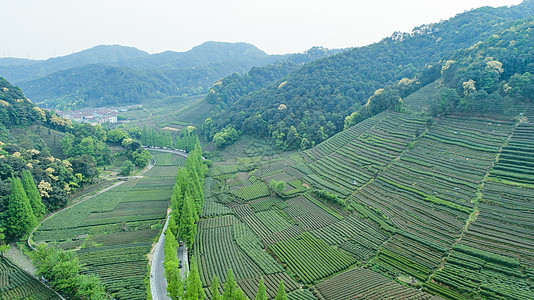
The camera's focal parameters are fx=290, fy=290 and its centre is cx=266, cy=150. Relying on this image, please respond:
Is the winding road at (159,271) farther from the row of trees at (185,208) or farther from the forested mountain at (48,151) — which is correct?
the forested mountain at (48,151)

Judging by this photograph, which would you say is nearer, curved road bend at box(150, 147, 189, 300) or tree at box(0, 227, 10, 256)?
curved road bend at box(150, 147, 189, 300)

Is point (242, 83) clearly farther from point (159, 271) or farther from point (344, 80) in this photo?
point (159, 271)

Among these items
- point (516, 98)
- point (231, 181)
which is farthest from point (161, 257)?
point (516, 98)

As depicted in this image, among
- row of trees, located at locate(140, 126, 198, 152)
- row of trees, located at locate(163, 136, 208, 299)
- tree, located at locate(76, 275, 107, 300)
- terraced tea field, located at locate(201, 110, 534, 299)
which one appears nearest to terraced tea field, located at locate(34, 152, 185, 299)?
tree, located at locate(76, 275, 107, 300)

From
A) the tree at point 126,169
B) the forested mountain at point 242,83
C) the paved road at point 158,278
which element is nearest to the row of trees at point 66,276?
the paved road at point 158,278

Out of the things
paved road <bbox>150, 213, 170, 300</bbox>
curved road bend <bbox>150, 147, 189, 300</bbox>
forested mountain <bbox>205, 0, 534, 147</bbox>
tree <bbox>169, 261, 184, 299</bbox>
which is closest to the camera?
tree <bbox>169, 261, 184, 299</bbox>

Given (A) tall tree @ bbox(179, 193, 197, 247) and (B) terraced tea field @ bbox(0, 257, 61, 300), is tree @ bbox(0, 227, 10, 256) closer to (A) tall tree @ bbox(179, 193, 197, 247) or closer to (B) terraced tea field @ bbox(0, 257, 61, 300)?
(B) terraced tea field @ bbox(0, 257, 61, 300)

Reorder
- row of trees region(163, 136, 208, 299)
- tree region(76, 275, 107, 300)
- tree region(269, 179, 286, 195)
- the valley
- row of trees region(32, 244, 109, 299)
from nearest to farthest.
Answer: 1. row of trees region(163, 136, 208, 299)
2. tree region(76, 275, 107, 300)
3. row of trees region(32, 244, 109, 299)
4. the valley
5. tree region(269, 179, 286, 195)
